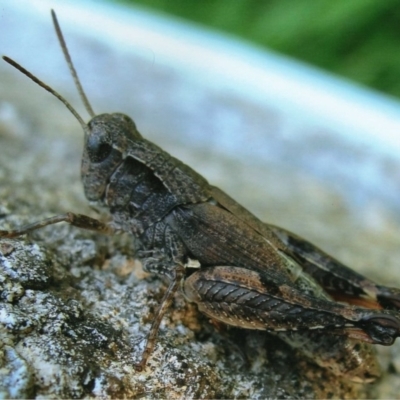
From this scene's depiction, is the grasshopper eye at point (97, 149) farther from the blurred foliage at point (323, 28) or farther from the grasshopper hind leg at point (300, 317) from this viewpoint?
the blurred foliage at point (323, 28)

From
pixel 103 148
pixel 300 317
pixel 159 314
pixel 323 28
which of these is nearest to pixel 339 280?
pixel 300 317

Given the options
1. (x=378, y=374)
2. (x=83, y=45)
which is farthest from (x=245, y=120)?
(x=378, y=374)

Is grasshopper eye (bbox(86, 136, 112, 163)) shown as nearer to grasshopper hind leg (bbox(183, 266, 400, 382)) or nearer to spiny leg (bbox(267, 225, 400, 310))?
grasshopper hind leg (bbox(183, 266, 400, 382))

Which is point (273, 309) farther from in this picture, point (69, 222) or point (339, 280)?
point (69, 222)

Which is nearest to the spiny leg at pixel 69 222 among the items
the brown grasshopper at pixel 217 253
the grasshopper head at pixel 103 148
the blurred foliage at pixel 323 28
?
the brown grasshopper at pixel 217 253

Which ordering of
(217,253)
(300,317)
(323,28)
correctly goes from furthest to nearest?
(323,28)
(217,253)
(300,317)

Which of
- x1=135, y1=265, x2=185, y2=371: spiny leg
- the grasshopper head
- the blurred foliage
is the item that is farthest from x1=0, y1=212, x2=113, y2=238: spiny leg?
the blurred foliage

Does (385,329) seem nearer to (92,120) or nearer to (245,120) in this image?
(92,120)
